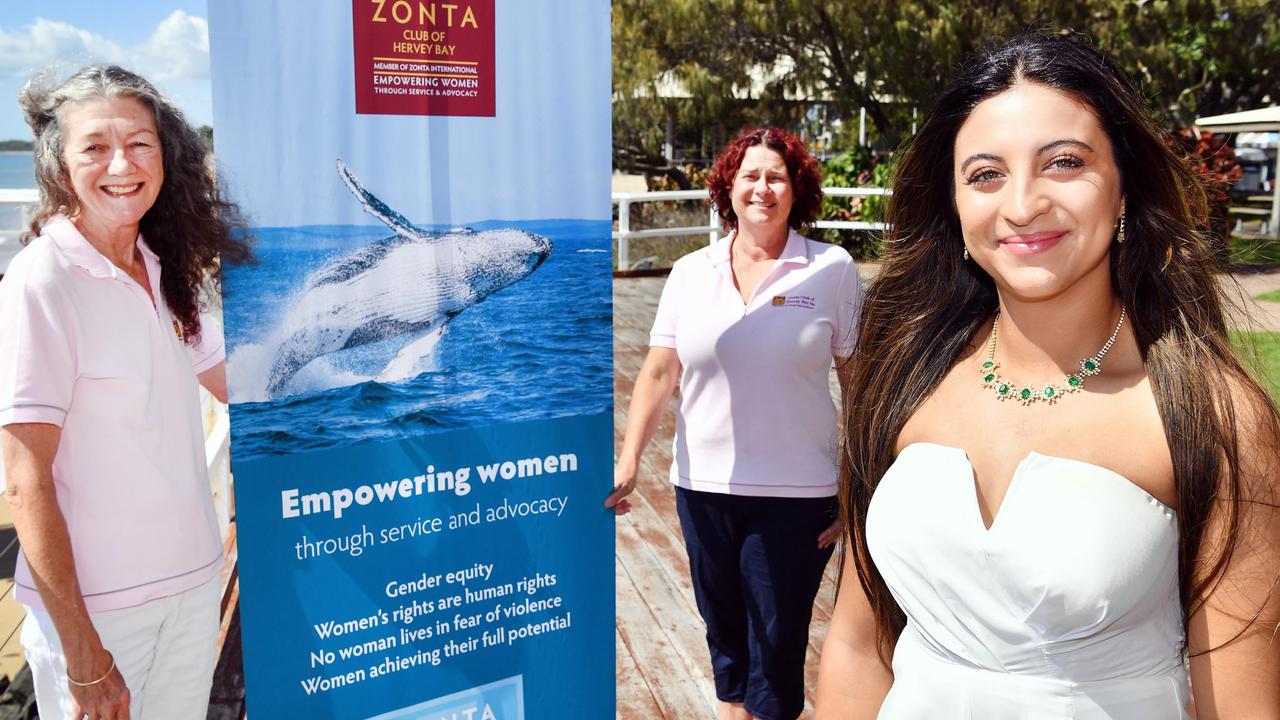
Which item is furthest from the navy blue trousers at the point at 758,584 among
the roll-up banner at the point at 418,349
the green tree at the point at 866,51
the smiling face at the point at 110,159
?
the green tree at the point at 866,51

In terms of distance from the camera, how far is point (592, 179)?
247 centimetres

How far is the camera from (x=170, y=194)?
79.7 inches

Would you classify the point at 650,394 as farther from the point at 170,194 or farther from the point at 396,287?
the point at 170,194

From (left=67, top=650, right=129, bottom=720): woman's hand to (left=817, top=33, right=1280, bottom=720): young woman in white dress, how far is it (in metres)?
1.39

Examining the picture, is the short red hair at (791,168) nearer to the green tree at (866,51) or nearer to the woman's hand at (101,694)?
the woman's hand at (101,694)

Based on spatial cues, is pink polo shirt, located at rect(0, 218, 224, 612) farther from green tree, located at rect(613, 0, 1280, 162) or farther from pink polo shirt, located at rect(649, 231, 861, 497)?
green tree, located at rect(613, 0, 1280, 162)

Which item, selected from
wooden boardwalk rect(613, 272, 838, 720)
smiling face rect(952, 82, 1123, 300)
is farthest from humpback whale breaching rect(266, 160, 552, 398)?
wooden boardwalk rect(613, 272, 838, 720)

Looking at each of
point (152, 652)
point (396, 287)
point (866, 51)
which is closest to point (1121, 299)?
point (396, 287)

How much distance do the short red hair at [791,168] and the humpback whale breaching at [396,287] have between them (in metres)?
1.06

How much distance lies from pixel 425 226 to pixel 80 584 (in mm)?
956

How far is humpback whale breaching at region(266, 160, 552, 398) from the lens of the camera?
2.17 meters

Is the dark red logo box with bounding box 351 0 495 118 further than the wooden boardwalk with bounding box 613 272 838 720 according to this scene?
No

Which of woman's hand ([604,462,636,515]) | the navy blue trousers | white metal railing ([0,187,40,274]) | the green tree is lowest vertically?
the navy blue trousers

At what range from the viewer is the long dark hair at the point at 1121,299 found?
1494 millimetres
